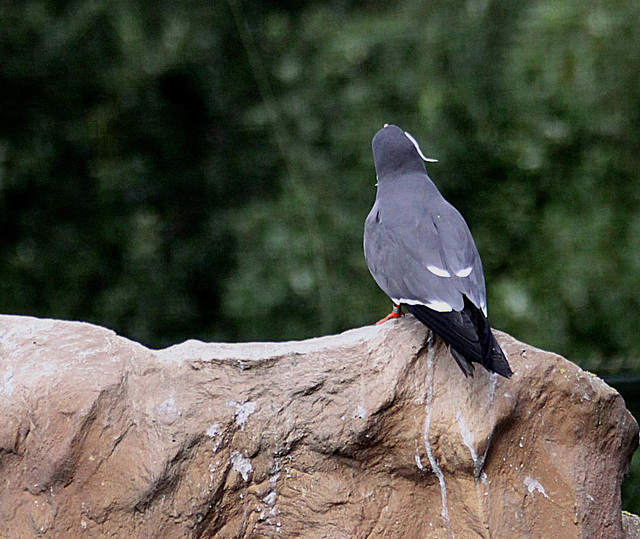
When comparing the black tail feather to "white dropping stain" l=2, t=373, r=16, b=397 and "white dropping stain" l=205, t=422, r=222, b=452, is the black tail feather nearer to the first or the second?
"white dropping stain" l=205, t=422, r=222, b=452

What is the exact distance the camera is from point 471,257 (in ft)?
7.31

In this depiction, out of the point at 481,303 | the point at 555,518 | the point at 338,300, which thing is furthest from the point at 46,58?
the point at 555,518

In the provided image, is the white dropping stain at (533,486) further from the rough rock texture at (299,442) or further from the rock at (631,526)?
the rock at (631,526)

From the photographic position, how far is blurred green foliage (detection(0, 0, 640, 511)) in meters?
3.90

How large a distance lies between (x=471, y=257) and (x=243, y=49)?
287 cm

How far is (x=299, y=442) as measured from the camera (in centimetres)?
218

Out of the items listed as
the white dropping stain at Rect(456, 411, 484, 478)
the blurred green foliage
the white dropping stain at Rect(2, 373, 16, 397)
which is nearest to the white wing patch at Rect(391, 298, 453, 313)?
the white dropping stain at Rect(456, 411, 484, 478)

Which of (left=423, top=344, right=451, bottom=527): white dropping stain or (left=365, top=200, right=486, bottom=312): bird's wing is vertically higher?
(left=365, top=200, right=486, bottom=312): bird's wing

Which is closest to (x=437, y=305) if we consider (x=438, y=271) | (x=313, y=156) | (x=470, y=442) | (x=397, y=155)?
(x=438, y=271)

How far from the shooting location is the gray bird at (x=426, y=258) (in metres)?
2.04

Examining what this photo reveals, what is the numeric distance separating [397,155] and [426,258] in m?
0.45

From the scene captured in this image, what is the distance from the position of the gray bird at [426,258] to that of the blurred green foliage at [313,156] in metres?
1.49

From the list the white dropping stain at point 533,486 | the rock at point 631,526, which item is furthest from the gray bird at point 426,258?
the rock at point 631,526

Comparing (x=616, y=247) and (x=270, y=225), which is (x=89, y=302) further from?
(x=616, y=247)
